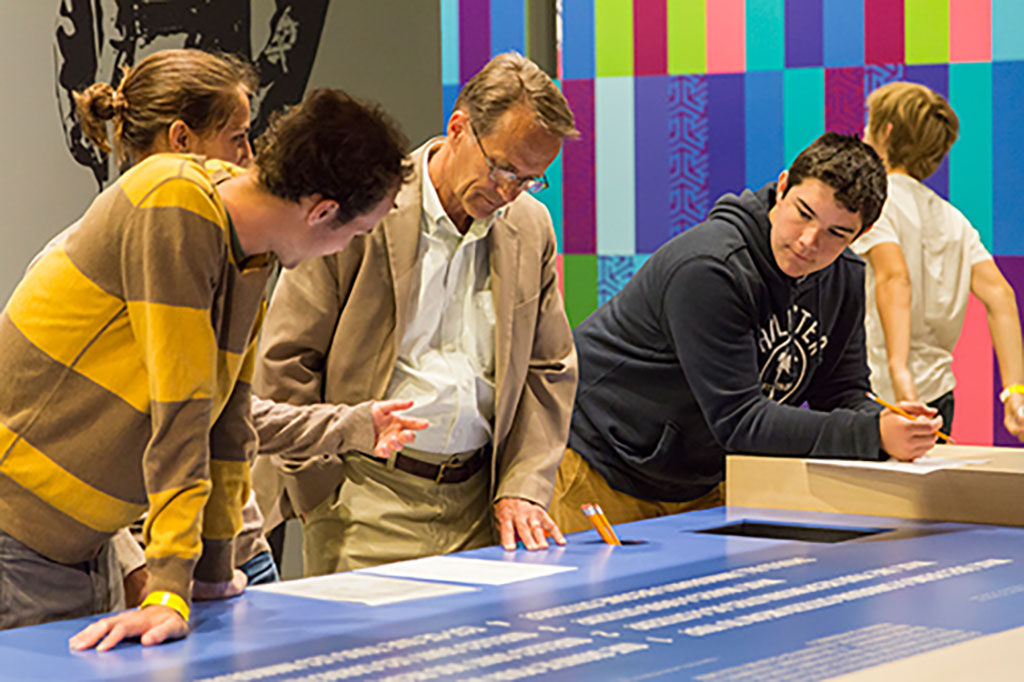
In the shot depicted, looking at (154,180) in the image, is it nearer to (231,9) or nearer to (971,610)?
(971,610)

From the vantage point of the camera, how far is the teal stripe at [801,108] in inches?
177

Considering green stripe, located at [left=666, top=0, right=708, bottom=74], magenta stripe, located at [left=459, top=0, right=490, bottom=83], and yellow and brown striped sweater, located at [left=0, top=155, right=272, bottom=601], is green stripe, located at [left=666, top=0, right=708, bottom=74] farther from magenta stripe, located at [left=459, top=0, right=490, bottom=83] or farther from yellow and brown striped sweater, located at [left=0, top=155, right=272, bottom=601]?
yellow and brown striped sweater, located at [left=0, top=155, right=272, bottom=601]

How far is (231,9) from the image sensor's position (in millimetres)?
4039

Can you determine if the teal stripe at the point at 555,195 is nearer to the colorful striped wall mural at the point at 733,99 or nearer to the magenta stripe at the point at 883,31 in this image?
the colorful striped wall mural at the point at 733,99

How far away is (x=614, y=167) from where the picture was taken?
481 cm

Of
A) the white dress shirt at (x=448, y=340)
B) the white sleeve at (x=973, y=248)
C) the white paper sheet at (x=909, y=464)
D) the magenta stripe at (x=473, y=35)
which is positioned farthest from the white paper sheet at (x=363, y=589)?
the magenta stripe at (x=473, y=35)

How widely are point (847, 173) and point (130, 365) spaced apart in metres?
1.56

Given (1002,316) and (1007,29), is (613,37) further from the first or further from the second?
(1002,316)

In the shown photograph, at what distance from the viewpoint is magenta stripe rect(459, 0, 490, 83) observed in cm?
497

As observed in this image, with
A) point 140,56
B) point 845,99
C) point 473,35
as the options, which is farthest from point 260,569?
point 473,35

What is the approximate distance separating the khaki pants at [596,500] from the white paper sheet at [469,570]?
82 centimetres

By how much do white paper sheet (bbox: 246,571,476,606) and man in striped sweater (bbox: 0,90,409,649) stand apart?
313 millimetres

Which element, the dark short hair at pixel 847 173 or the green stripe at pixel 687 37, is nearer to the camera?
the dark short hair at pixel 847 173

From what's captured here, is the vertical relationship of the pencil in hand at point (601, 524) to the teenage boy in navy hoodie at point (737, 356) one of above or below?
below
